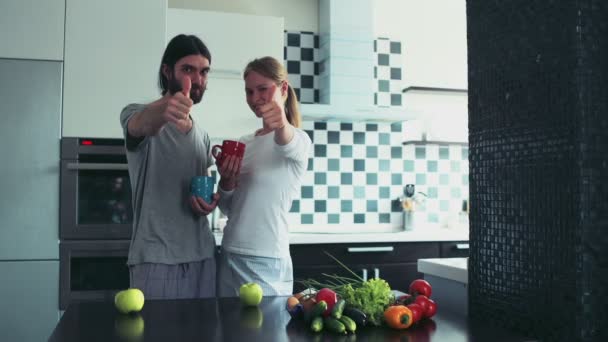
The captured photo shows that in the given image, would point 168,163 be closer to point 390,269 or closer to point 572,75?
point 572,75

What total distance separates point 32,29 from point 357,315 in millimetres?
2230

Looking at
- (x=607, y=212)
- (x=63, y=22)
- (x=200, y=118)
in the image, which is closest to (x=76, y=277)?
(x=200, y=118)

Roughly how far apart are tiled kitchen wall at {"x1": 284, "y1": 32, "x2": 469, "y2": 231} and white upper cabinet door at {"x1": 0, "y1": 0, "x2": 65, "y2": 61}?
4.85 feet

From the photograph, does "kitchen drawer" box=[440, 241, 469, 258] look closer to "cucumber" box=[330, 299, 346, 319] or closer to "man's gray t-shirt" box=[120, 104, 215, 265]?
"man's gray t-shirt" box=[120, 104, 215, 265]

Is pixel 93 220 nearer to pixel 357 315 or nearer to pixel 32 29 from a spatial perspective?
pixel 32 29

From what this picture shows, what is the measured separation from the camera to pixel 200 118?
3020 millimetres

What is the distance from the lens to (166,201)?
1.83 metres

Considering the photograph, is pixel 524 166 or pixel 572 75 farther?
pixel 524 166

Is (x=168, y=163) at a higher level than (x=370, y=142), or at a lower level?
lower

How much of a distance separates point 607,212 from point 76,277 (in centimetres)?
228

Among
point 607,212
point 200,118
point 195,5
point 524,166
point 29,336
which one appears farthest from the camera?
point 195,5

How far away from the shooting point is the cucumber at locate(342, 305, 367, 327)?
1.12m

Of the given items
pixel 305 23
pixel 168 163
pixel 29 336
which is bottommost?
pixel 29 336

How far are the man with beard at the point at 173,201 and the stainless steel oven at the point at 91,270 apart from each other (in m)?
0.83
